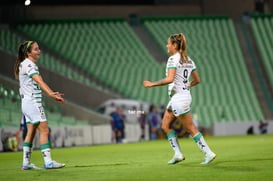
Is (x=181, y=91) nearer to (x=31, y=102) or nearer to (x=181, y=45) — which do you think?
(x=181, y=45)

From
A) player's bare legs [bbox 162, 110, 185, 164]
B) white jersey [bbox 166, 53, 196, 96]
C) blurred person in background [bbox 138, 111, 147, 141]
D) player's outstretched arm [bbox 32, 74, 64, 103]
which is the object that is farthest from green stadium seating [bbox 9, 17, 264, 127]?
player's outstretched arm [bbox 32, 74, 64, 103]

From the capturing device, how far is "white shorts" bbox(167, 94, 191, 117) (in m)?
12.5

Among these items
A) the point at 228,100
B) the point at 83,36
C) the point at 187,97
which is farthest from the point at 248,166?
the point at 83,36

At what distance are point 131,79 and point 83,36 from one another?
5.16 metres

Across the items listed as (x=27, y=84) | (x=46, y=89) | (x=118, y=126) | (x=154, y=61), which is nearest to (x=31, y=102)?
(x=27, y=84)

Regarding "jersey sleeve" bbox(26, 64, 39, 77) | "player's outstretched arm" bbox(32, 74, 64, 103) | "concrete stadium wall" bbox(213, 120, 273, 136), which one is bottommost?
"player's outstretched arm" bbox(32, 74, 64, 103)

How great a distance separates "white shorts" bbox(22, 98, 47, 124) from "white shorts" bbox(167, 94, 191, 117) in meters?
2.32

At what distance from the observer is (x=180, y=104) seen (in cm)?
1245

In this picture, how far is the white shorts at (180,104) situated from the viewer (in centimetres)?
1245

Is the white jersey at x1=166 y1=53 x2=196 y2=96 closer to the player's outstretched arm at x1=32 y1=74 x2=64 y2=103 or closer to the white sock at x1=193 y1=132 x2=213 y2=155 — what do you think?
the white sock at x1=193 y1=132 x2=213 y2=155

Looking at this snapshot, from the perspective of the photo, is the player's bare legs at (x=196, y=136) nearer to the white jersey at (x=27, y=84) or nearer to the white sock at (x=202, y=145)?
the white sock at (x=202, y=145)

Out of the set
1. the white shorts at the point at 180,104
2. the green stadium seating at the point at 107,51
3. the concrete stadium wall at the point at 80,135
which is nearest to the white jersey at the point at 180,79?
the white shorts at the point at 180,104

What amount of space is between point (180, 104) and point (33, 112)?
261 centimetres

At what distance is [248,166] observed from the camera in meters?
11.8
